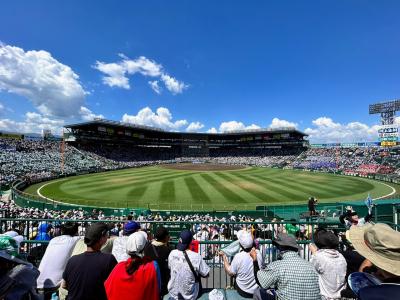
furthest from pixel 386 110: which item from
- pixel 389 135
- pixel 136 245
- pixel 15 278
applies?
pixel 15 278

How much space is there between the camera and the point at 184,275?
423cm

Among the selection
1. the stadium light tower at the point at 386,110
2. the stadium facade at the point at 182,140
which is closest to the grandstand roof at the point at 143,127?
the stadium facade at the point at 182,140

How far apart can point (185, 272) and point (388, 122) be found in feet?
292

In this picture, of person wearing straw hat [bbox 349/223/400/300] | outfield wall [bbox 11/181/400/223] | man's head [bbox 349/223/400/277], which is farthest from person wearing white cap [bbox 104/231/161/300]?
outfield wall [bbox 11/181/400/223]

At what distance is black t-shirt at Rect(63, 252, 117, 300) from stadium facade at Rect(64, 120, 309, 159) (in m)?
79.7

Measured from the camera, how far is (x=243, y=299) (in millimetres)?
4879

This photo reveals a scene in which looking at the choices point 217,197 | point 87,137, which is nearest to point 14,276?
point 217,197

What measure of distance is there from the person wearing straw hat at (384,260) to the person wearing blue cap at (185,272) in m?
2.71

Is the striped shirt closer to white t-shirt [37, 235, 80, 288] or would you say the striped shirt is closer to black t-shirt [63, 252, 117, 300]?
black t-shirt [63, 252, 117, 300]

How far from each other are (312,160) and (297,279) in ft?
265

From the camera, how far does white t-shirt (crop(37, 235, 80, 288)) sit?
4.27m

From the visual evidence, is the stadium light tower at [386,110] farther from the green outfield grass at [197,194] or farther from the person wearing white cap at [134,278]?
the person wearing white cap at [134,278]

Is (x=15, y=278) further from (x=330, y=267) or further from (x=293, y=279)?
(x=330, y=267)

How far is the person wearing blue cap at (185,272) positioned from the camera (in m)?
4.22
